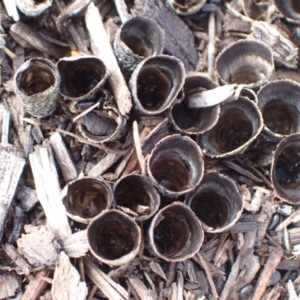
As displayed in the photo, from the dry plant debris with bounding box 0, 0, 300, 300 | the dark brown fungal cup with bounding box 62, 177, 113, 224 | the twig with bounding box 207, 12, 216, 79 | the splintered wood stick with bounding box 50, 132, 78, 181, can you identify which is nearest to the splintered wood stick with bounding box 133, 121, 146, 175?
the dry plant debris with bounding box 0, 0, 300, 300

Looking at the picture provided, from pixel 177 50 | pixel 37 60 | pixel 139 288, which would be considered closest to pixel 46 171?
pixel 37 60

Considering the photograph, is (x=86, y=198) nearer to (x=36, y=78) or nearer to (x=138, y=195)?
(x=138, y=195)

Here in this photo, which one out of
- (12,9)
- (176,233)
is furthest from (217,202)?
(12,9)

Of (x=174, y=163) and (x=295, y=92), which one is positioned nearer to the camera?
(x=174, y=163)

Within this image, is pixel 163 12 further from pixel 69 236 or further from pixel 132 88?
pixel 69 236

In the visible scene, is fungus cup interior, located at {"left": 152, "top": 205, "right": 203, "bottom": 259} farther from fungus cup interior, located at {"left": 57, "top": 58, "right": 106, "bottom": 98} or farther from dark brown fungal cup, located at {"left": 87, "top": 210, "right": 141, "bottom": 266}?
fungus cup interior, located at {"left": 57, "top": 58, "right": 106, "bottom": 98}

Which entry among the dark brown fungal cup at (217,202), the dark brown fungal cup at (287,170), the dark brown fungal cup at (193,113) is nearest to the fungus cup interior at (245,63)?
the dark brown fungal cup at (193,113)
